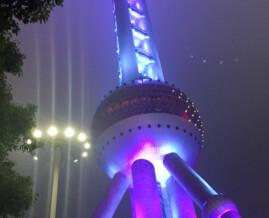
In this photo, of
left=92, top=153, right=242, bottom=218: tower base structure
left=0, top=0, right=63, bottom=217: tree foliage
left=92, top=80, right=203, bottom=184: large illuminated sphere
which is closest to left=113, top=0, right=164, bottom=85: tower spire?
left=92, top=80, right=203, bottom=184: large illuminated sphere

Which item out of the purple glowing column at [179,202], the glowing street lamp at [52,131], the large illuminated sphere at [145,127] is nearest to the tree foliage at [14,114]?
the glowing street lamp at [52,131]

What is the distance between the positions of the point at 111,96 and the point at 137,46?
940cm

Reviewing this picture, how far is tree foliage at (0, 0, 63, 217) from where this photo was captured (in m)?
9.70

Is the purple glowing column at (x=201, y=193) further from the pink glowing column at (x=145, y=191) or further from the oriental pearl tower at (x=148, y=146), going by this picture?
the pink glowing column at (x=145, y=191)

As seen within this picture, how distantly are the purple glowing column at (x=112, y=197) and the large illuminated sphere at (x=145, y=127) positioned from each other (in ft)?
2.85

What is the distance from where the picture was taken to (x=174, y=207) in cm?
2634

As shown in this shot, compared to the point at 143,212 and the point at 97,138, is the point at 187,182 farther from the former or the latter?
the point at 97,138

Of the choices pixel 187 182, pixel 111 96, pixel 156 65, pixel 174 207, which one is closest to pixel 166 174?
pixel 174 207

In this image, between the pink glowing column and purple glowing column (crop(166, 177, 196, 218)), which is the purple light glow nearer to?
the pink glowing column

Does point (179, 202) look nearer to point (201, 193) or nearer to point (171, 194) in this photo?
point (171, 194)

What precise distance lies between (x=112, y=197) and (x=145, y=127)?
268 inches

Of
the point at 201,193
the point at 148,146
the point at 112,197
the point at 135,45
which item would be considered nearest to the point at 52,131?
the point at 148,146

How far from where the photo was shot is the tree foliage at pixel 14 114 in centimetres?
970

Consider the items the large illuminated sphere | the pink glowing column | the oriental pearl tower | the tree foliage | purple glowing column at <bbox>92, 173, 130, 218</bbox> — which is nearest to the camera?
the tree foliage
